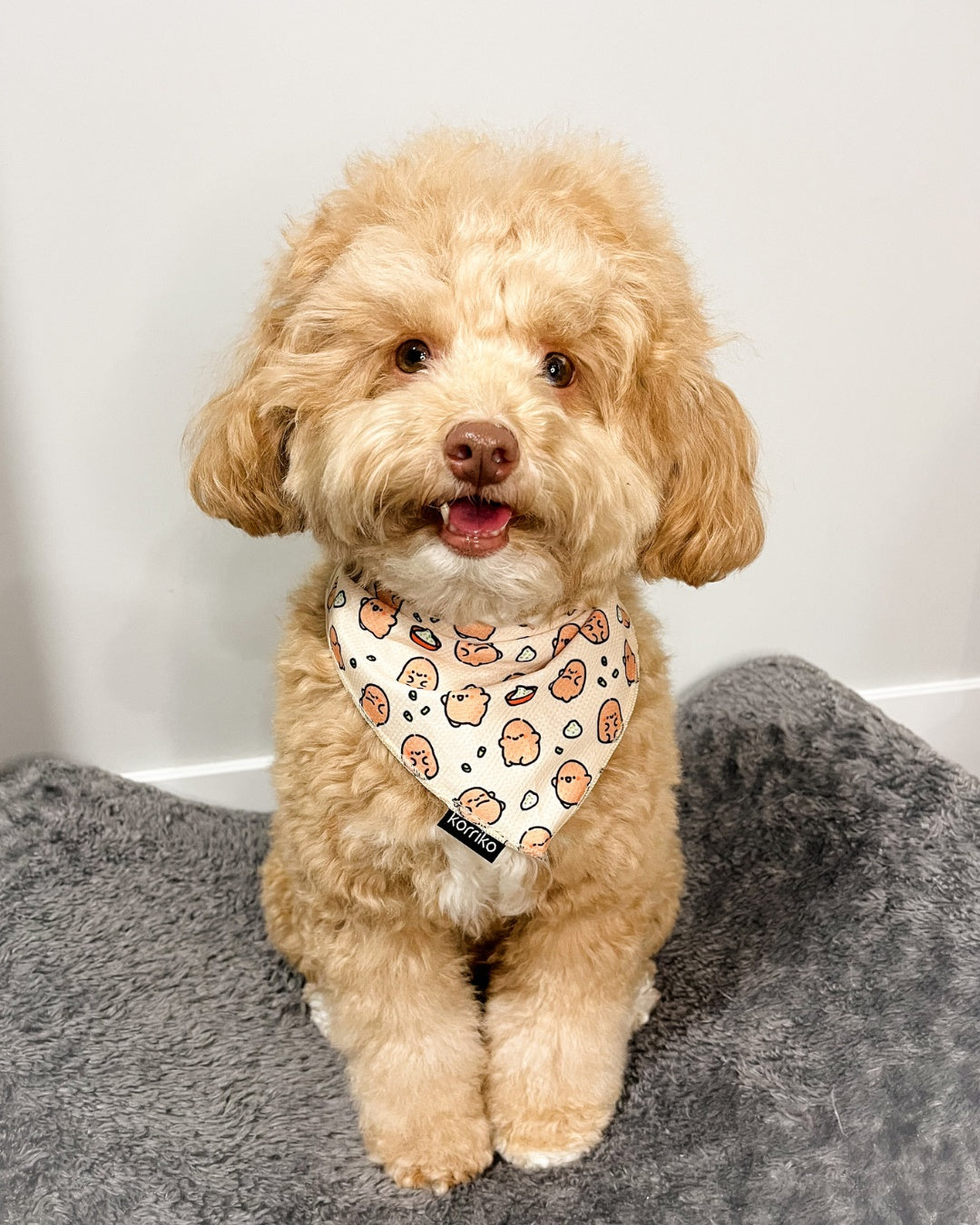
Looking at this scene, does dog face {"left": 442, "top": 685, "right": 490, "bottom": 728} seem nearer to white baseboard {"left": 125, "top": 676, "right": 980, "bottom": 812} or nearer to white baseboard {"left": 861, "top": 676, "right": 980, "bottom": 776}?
white baseboard {"left": 125, "top": 676, "right": 980, "bottom": 812}

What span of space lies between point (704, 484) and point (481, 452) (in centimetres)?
34

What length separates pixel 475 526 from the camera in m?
1.04

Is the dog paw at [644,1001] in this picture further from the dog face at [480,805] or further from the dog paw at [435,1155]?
the dog face at [480,805]

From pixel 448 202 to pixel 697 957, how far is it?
1.18 m

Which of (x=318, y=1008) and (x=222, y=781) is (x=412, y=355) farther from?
(x=222, y=781)

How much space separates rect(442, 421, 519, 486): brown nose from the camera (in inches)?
38.0

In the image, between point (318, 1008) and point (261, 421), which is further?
point (318, 1008)

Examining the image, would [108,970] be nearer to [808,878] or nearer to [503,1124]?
[503,1124]

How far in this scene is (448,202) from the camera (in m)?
1.12

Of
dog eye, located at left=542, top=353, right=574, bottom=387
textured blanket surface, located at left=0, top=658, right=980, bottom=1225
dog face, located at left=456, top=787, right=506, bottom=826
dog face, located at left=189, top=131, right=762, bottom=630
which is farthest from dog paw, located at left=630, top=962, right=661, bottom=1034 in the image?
dog eye, located at left=542, top=353, right=574, bottom=387

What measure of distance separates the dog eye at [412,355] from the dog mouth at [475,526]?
17cm

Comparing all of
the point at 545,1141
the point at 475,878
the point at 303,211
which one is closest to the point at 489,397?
the point at 475,878

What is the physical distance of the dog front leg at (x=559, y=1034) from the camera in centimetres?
132

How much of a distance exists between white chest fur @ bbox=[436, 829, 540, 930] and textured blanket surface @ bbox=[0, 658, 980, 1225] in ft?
1.30
